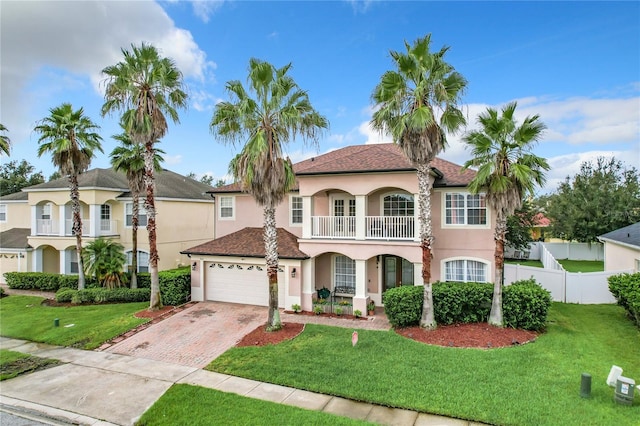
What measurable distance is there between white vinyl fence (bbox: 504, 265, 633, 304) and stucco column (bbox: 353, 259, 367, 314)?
28.8 feet

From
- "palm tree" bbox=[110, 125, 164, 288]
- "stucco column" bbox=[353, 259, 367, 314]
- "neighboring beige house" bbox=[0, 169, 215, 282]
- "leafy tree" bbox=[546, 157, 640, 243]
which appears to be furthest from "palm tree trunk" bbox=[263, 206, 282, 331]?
"leafy tree" bbox=[546, 157, 640, 243]

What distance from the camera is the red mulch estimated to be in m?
11.7

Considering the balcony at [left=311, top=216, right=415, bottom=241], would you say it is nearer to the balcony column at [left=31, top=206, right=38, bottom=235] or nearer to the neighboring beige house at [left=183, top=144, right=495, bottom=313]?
the neighboring beige house at [left=183, top=144, right=495, bottom=313]

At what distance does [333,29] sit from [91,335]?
18268mm

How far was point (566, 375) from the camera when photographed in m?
9.13

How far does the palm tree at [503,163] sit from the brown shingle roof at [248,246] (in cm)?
832

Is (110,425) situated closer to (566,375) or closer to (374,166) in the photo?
(566,375)

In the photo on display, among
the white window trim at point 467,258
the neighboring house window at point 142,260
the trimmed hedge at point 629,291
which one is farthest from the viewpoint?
the neighboring house window at point 142,260

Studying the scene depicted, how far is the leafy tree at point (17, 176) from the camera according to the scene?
136 ft

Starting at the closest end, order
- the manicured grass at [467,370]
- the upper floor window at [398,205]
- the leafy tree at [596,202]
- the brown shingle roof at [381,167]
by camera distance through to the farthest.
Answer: the manicured grass at [467,370] → the brown shingle roof at [381,167] → the upper floor window at [398,205] → the leafy tree at [596,202]

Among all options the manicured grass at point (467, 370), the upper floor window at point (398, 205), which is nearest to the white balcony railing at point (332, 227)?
the upper floor window at point (398, 205)

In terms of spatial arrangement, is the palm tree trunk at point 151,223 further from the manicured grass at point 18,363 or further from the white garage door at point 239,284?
the manicured grass at point 18,363

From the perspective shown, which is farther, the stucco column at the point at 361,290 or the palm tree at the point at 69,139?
the palm tree at the point at 69,139

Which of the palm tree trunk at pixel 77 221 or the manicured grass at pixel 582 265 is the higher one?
the palm tree trunk at pixel 77 221
